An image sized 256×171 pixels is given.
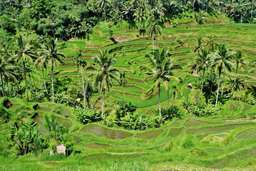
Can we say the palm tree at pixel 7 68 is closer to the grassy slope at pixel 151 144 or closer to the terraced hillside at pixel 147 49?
the grassy slope at pixel 151 144

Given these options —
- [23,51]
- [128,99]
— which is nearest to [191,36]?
Answer: [128,99]

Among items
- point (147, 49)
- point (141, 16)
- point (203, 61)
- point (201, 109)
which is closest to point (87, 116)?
point (201, 109)

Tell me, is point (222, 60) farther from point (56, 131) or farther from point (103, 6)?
point (103, 6)

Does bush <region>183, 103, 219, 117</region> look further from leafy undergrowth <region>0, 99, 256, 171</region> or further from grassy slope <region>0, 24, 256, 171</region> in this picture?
leafy undergrowth <region>0, 99, 256, 171</region>

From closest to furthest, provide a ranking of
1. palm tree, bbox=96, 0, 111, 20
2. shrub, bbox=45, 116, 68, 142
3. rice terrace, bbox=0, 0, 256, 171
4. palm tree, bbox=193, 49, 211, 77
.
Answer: rice terrace, bbox=0, 0, 256, 171, shrub, bbox=45, 116, 68, 142, palm tree, bbox=193, 49, 211, 77, palm tree, bbox=96, 0, 111, 20

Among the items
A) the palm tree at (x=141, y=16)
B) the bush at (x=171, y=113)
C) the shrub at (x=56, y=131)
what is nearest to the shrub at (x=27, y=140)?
the shrub at (x=56, y=131)

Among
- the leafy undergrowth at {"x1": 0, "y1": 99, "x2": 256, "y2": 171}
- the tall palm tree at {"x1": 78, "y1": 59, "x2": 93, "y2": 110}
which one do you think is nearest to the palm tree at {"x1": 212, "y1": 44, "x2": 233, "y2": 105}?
the leafy undergrowth at {"x1": 0, "y1": 99, "x2": 256, "y2": 171}

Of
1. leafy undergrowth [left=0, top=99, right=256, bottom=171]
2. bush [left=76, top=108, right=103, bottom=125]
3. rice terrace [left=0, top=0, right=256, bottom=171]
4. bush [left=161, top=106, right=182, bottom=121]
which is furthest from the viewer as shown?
bush [left=161, top=106, right=182, bottom=121]

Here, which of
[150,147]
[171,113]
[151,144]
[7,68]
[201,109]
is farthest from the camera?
[7,68]
